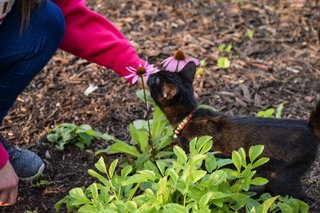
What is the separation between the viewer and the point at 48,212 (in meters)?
3.27

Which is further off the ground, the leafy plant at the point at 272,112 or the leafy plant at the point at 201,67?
the leafy plant at the point at 272,112

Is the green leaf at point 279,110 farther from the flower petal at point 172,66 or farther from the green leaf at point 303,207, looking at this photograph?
the green leaf at point 303,207

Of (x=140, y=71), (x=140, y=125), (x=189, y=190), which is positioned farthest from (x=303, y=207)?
(x=140, y=125)

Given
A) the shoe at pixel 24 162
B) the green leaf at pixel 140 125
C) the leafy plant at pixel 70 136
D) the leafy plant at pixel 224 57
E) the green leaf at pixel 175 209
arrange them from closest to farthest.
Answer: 1. the green leaf at pixel 175 209
2. the shoe at pixel 24 162
3. the green leaf at pixel 140 125
4. the leafy plant at pixel 70 136
5. the leafy plant at pixel 224 57

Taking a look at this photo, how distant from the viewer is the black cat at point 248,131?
304 centimetres

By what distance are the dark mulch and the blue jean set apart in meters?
0.53

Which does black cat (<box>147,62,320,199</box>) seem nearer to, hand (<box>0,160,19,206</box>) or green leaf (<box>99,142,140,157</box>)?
green leaf (<box>99,142,140,157</box>)

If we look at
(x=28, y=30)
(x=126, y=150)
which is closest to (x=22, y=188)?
(x=126, y=150)

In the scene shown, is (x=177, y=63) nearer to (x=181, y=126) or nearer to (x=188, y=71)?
(x=188, y=71)

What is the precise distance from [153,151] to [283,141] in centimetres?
70

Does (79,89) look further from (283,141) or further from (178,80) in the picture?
(283,141)

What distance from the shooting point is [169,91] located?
3320 millimetres

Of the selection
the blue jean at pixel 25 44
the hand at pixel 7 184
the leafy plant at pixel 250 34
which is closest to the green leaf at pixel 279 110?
the leafy plant at pixel 250 34

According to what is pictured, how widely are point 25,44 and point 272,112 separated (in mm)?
1465
